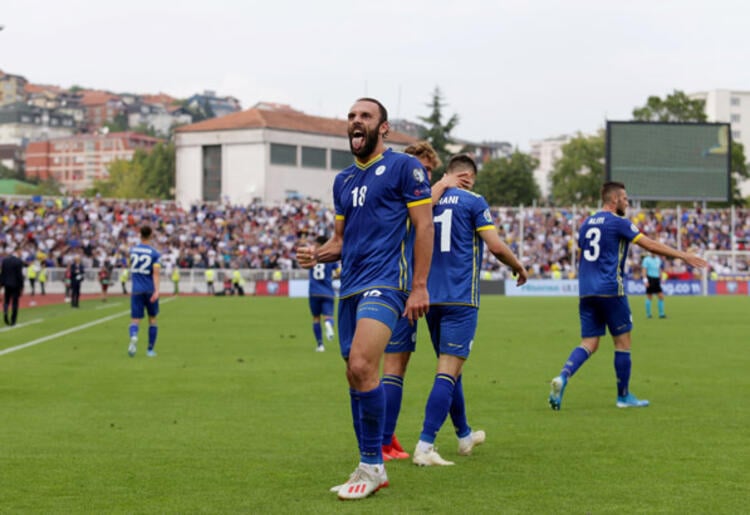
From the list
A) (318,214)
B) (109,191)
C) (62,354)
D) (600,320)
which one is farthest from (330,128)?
(600,320)

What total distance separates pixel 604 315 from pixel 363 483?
222 inches

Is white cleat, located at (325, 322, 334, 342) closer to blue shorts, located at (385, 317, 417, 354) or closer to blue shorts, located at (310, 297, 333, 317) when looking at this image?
blue shorts, located at (310, 297, 333, 317)

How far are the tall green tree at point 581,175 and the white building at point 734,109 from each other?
58.7m

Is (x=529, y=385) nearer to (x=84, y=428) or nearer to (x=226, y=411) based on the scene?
(x=226, y=411)

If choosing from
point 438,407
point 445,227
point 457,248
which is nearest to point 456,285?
point 457,248

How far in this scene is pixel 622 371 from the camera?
11367 millimetres

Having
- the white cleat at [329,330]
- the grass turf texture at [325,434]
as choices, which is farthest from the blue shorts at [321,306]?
the white cleat at [329,330]

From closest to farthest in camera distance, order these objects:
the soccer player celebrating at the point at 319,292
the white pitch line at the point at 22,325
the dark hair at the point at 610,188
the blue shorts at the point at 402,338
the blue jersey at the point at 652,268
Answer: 1. the blue shorts at the point at 402,338
2. the dark hair at the point at 610,188
3. the soccer player celebrating at the point at 319,292
4. the white pitch line at the point at 22,325
5. the blue jersey at the point at 652,268

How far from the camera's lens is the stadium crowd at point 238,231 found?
177ft

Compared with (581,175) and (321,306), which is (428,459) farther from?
(581,175)

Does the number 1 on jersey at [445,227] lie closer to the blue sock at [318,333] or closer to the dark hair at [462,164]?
the dark hair at [462,164]

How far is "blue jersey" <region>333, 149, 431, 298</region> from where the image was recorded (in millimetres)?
6789

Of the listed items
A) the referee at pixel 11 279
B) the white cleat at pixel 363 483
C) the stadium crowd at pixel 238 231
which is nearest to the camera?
the white cleat at pixel 363 483

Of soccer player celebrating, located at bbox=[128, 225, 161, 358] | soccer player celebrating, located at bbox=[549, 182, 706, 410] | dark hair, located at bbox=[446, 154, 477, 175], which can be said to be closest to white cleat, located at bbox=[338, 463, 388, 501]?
dark hair, located at bbox=[446, 154, 477, 175]
